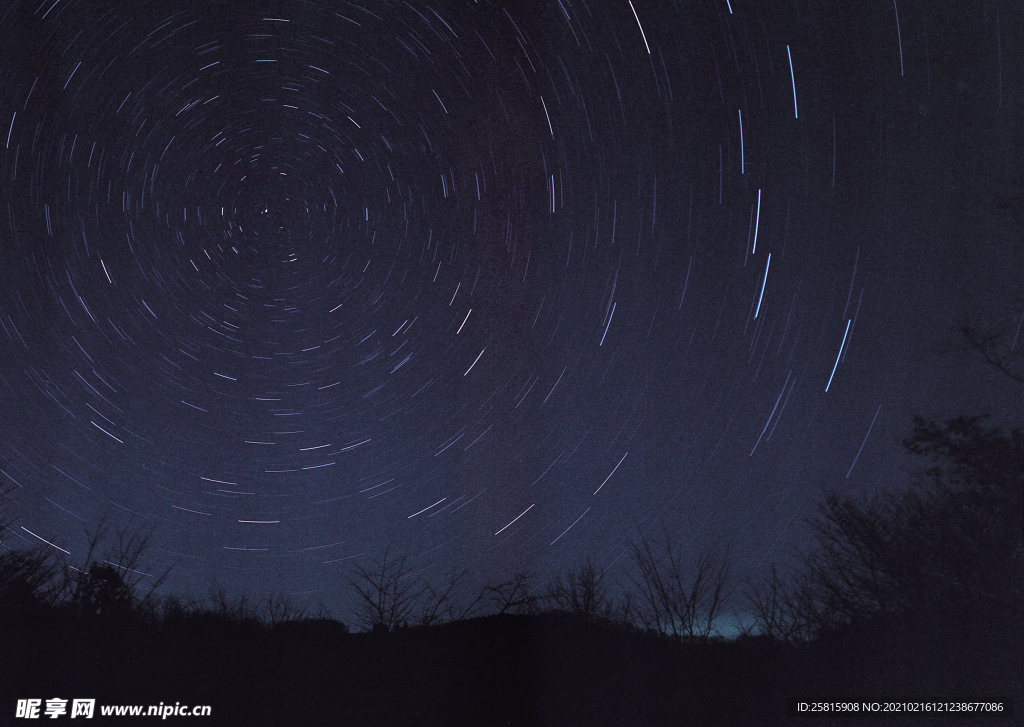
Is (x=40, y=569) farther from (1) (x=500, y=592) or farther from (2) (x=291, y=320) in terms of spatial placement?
(1) (x=500, y=592)

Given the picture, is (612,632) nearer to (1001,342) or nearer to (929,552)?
(929,552)

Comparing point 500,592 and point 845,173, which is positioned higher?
point 845,173

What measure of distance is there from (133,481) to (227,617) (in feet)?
2.56

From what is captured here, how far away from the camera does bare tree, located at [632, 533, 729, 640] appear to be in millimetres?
3318

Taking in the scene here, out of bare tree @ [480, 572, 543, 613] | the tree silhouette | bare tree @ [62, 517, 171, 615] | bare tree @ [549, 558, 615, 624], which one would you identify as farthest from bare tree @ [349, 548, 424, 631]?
the tree silhouette

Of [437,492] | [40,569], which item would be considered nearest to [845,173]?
[437,492]

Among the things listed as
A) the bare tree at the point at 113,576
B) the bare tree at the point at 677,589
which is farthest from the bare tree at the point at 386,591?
the bare tree at the point at 677,589

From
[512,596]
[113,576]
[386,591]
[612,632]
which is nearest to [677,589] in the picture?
[612,632]

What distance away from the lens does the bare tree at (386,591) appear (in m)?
3.32

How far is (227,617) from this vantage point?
3225 millimetres

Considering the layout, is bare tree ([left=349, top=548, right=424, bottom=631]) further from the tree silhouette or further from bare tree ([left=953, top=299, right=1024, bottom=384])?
bare tree ([left=953, top=299, right=1024, bottom=384])

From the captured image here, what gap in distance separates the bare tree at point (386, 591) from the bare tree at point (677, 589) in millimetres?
1061

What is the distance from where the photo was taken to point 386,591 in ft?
11.1

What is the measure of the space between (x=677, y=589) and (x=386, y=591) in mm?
1365
